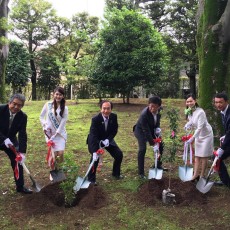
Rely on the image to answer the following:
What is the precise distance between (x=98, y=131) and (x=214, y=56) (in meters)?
2.75

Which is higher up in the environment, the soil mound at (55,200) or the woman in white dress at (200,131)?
the woman in white dress at (200,131)

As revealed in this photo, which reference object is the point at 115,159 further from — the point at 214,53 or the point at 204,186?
the point at 214,53

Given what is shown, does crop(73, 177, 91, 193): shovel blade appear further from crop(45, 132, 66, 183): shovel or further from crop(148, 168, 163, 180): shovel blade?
crop(148, 168, 163, 180): shovel blade

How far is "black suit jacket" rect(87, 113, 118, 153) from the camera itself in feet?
16.6

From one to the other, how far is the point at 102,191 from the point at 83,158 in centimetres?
217

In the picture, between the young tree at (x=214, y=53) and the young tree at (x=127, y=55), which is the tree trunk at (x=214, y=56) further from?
the young tree at (x=127, y=55)

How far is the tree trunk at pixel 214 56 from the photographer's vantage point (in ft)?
19.8

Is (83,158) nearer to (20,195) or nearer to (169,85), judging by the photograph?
(20,195)

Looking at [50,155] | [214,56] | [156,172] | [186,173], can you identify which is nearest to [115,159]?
[156,172]

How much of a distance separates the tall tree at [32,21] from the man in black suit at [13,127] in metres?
17.7

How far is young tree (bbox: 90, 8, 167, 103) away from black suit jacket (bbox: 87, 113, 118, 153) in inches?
307

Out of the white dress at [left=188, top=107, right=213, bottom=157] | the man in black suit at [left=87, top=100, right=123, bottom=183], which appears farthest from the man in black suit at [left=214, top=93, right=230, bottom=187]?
the man in black suit at [left=87, top=100, right=123, bottom=183]

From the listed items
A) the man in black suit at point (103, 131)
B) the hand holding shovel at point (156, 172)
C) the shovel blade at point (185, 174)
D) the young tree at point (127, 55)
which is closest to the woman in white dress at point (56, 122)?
the man in black suit at point (103, 131)

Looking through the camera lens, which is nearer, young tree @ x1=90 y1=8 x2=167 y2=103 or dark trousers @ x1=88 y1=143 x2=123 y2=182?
dark trousers @ x1=88 y1=143 x2=123 y2=182
